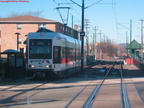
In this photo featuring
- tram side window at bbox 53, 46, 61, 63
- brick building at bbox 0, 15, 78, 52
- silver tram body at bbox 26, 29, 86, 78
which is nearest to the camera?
silver tram body at bbox 26, 29, 86, 78

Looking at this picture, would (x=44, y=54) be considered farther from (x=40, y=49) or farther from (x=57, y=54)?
(x=57, y=54)

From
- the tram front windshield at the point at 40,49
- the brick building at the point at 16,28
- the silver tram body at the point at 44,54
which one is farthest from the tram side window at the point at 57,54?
the brick building at the point at 16,28

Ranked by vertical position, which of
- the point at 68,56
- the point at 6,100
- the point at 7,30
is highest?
the point at 7,30

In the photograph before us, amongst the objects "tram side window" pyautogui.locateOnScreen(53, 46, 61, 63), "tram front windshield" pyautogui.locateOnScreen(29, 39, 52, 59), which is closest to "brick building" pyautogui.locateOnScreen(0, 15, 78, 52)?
"tram side window" pyautogui.locateOnScreen(53, 46, 61, 63)

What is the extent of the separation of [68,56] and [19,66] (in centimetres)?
387

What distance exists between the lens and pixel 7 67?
22.4 meters

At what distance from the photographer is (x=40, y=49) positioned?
1941 centimetres

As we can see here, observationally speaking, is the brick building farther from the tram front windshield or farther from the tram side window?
the tram front windshield

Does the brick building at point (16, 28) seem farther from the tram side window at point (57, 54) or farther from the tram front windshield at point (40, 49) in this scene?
the tram front windshield at point (40, 49)

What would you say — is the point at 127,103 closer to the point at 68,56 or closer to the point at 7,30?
the point at 68,56

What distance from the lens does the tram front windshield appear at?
19269mm

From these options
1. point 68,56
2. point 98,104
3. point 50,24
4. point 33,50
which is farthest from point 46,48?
point 50,24

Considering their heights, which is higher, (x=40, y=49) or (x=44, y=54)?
(x=40, y=49)

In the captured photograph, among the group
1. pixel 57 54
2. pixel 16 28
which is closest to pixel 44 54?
pixel 57 54
